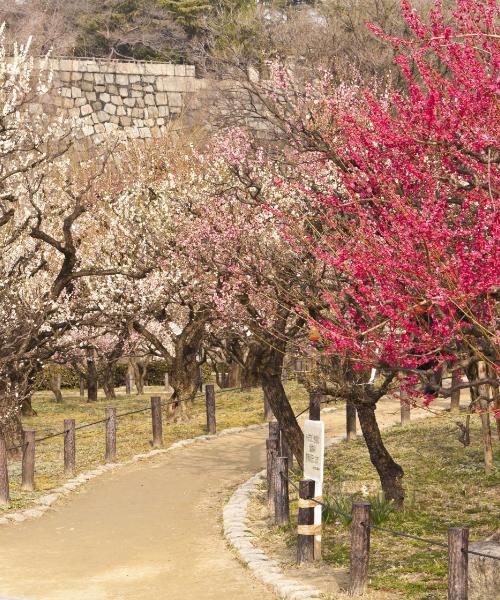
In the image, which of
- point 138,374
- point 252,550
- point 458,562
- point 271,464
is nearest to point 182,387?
point 271,464

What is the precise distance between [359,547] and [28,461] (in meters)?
7.61

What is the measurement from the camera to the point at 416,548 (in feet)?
39.6

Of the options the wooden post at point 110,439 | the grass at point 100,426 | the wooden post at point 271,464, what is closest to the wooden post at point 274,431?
the wooden post at point 271,464

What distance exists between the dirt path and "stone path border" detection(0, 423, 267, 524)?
0.18 meters

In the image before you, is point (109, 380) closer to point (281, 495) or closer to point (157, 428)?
point (157, 428)

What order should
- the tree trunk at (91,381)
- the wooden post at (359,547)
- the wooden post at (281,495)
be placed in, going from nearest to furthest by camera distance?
1. the wooden post at (359,547)
2. the wooden post at (281,495)
3. the tree trunk at (91,381)

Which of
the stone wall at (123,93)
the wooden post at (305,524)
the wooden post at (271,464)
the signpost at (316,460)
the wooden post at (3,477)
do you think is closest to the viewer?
the wooden post at (305,524)

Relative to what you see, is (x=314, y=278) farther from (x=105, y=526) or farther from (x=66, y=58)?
(x=66, y=58)

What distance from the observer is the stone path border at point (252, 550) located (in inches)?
397

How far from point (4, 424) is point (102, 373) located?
1579 centimetres

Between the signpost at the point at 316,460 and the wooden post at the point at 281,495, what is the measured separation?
1.33 metres

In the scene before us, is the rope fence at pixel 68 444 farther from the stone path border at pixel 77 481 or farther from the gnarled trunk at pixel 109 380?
the gnarled trunk at pixel 109 380

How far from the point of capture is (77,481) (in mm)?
16922

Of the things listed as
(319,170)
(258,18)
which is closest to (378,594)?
(319,170)
